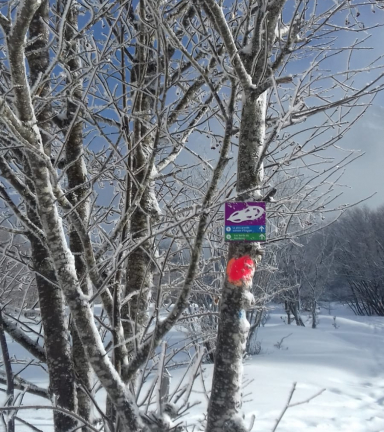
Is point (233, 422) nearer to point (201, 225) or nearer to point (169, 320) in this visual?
point (169, 320)

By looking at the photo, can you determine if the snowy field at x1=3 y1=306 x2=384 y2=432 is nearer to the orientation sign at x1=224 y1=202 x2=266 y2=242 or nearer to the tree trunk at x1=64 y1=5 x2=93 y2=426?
the tree trunk at x1=64 y1=5 x2=93 y2=426

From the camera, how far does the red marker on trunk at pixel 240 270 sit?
1479 mm

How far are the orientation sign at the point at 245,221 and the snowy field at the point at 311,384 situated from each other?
4.16 feet

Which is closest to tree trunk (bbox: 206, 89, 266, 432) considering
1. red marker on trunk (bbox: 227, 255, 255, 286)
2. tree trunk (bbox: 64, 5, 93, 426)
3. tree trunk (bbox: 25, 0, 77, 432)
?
red marker on trunk (bbox: 227, 255, 255, 286)

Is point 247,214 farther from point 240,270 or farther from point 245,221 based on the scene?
point 240,270

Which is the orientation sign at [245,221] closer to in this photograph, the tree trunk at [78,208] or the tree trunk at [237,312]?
the tree trunk at [237,312]

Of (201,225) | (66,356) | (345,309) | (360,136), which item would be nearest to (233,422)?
(201,225)

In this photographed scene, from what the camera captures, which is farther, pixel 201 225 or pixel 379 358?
pixel 379 358

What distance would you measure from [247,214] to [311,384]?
25.5 ft

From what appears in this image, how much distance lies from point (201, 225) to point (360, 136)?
86924 mm

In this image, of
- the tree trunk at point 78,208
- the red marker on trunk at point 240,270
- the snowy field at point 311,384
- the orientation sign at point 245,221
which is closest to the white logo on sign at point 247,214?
the orientation sign at point 245,221

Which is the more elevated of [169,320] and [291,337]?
[169,320]

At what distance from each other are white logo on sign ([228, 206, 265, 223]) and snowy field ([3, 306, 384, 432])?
4.29ft

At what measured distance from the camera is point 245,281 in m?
1.48
